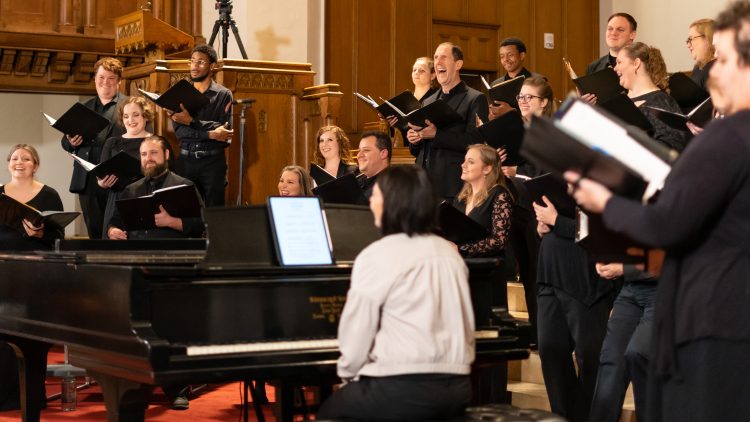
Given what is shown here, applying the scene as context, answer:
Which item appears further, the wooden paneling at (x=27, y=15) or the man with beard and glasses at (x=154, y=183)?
the wooden paneling at (x=27, y=15)

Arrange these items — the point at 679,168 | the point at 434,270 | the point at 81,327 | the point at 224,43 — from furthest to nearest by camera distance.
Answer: the point at 224,43 < the point at 81,327 < the point at 434,270 < the point at 679,168

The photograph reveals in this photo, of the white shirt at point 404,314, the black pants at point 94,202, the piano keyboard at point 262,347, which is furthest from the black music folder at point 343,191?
the black pants at point 94,202

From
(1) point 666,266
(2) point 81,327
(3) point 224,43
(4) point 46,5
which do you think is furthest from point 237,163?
(1) point 666,266

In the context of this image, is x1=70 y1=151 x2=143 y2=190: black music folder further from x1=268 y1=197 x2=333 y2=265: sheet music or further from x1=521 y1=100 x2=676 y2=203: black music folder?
x1=521 y1=100 x2=676 y2=203: black music folder

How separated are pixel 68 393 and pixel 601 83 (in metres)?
3.32

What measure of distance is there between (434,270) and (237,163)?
5.47 m

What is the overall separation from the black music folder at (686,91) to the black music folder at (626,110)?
4.23ft

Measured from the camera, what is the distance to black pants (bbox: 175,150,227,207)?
304 inches

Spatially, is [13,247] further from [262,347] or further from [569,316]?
[569,316]

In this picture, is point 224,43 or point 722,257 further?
point 224,43

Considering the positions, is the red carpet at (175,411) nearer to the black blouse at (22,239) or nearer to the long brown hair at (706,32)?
the black blouse at (22,239)

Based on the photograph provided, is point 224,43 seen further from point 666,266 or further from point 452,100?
point 666,266

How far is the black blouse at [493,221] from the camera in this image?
5.14 m

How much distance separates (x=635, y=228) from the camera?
254cm
